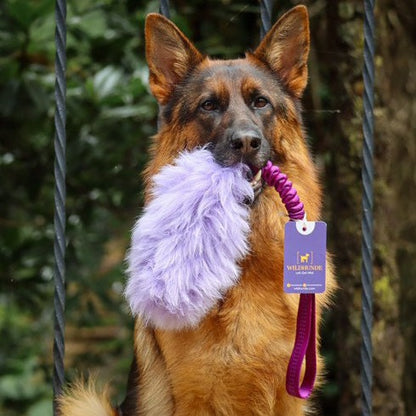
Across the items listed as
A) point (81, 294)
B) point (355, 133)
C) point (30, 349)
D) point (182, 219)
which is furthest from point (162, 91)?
point (30, 349)

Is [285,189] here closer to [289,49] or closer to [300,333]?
[300,333]

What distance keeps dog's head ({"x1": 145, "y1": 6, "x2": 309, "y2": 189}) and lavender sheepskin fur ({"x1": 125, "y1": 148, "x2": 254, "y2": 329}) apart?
85 millimetres

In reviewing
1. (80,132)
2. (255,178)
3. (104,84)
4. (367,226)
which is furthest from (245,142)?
(80,132)

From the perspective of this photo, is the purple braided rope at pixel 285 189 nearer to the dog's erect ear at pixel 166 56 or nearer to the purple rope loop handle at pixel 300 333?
the purple rope loop handle at pixel 300 333

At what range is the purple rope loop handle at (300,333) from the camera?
6.63ft

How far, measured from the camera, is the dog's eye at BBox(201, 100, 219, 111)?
219 centimetres

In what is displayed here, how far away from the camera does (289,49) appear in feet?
7.59

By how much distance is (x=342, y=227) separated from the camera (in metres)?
3.60

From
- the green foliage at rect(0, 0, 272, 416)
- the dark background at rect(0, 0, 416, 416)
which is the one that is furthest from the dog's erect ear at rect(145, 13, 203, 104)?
the green foliage at rect(0, 0, 272, 416)

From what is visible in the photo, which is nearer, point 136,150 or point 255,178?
point 255,178

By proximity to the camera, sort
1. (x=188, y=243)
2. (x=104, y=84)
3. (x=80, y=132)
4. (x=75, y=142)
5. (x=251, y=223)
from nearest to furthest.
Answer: (x=188, y=243) → (x=251, y=223) → (x=104, y=84) → (x=75, y=142) → (x=80, y=132)

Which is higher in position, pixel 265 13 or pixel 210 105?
pixel 265 13

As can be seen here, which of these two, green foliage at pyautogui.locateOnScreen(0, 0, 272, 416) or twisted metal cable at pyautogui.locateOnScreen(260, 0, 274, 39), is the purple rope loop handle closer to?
twisted metal cable at pyautogui.locateOnScreen(260, 0, 274, 39)

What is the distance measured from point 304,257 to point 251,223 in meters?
0.18
